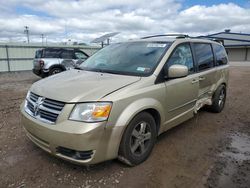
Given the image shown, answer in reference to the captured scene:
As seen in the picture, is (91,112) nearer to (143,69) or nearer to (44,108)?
(44,108)

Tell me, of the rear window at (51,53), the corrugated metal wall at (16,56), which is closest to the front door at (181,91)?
the rear window at (51,53)

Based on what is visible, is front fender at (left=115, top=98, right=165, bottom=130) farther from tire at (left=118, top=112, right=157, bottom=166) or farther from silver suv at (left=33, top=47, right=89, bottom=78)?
silver suv at (left=33, top=47, right=89, bottom=78)

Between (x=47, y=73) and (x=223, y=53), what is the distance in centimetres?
805

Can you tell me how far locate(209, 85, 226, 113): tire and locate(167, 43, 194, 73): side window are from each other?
153cm

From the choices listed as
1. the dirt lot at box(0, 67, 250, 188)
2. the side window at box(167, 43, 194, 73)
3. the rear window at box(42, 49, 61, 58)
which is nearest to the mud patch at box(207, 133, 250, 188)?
the dirt lot at box(0, 67, 250, 188)

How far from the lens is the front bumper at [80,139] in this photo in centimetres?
228

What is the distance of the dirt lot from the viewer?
2.56m

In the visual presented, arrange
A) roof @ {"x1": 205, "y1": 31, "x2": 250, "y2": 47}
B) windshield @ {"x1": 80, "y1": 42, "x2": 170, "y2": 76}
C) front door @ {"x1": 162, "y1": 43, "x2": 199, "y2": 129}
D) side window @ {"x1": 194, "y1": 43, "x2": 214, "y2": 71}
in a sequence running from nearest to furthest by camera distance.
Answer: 1. windshield @ {"x1": 80, "y1": 42, "x2": 170, "y2": 76}
2. front door @ {"x1": 162, "y1": 43, "x2": 199, "y2": 129}
3. side window @ {"x1": 194, "y1": 43, "x2": 214, "y2": 71}
4. roof @ {"x1": 205, "y1": 31, "x2": 250, "y2": 47}

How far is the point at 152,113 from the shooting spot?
3057mm

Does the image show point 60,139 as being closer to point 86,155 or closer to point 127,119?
point 86,155

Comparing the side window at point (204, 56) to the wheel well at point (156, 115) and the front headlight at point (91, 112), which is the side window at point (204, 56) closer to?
the wheel well at point (156, 115)

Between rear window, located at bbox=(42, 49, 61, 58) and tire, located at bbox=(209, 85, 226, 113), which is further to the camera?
rear window, located at bbox=(42, 49, 61, 58)

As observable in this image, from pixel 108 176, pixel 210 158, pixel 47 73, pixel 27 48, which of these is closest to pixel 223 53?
pixel 210 158

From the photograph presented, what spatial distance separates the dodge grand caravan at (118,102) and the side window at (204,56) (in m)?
0.05
